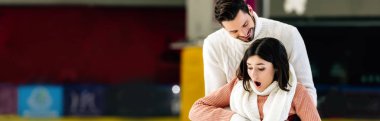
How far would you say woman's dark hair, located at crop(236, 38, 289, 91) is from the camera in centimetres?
A: 180

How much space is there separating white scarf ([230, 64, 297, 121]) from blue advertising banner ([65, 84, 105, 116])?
577cm

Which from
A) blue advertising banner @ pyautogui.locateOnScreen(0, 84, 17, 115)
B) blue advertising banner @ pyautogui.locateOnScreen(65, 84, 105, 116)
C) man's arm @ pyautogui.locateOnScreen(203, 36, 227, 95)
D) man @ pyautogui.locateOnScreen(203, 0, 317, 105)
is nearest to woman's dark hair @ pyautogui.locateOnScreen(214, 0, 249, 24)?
man @ pyautogui.locateOnScreen(203, 0, 317, 105)

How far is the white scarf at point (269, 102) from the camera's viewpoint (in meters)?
1.80

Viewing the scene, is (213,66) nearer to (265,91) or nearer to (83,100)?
(265,91)

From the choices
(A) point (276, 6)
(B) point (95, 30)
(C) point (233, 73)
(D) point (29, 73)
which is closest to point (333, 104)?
(A) point (276, 6)

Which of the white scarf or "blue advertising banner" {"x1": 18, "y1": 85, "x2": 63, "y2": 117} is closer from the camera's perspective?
the white scarf

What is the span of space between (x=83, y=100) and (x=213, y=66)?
568 cm

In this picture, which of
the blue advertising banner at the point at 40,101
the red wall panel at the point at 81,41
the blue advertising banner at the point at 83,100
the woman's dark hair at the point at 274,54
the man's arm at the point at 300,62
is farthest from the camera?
the red wall panel at the point at 81,41

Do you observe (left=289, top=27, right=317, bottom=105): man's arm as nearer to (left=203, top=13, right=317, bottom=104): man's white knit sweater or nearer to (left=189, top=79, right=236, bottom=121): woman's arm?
(left=203, top=13, right=317, bottom=104): man's white knit sweater

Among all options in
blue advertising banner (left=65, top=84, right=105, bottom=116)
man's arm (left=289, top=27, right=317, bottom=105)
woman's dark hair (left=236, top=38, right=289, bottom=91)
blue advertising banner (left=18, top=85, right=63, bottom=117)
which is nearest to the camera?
woman's dark hair (left=236, top=38, right=289, bottom=91)

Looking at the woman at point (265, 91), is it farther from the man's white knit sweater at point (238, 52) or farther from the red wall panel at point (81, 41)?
the red wall panel at point (81, 41)

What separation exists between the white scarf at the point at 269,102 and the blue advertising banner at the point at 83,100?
5.77m

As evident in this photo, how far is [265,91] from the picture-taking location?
6.04 feet

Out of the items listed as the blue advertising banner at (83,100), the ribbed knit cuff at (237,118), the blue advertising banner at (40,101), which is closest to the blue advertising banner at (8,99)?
the blue advertising banner at (40,101)
